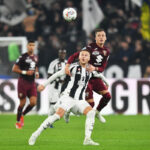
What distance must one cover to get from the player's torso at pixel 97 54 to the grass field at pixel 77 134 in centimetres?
152

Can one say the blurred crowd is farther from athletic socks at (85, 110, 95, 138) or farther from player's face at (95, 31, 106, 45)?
athletic socks at (85, 110, 95, 138)

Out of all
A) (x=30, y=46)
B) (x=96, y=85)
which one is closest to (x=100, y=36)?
(x=96, y=85)

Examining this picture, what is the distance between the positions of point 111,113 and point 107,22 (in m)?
4.62

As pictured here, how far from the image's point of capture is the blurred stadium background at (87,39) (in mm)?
20406

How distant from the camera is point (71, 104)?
38.0 ft

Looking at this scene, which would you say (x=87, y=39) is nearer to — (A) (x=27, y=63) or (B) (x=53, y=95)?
(B) (x=53, y=95)

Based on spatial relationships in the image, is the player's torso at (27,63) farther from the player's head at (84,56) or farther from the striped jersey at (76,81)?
the player's head at (84,56)

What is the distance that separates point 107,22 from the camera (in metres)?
23.9

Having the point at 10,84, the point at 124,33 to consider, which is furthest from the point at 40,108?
the point at 124,33

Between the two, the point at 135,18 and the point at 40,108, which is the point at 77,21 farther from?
the point at 40,108

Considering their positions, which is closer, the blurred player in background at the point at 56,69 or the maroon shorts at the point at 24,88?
the maroon shorts at the point at 24,88

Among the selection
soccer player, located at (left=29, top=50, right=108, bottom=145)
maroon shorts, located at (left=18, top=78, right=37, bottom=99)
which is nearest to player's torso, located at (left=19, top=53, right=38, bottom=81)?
maroon shorts, located at (left=18, top=78, right=37, bottom=99)

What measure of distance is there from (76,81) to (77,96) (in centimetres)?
32

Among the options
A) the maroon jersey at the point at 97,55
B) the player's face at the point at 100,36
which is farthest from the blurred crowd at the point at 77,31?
the player's face at the point at 100,36
